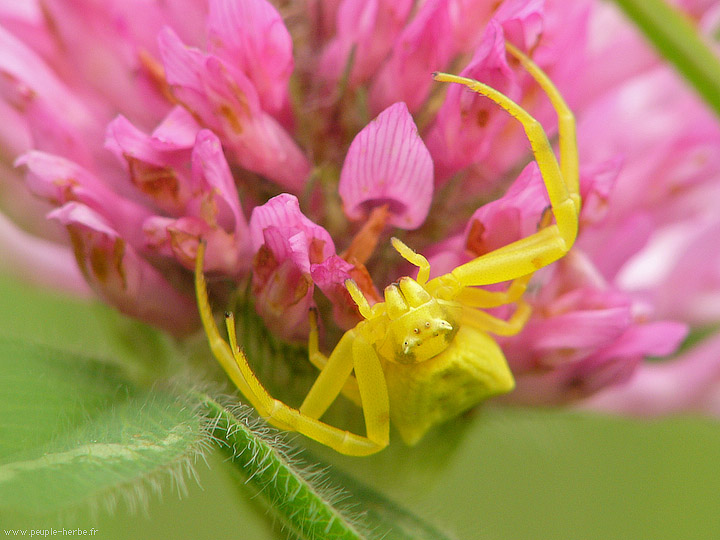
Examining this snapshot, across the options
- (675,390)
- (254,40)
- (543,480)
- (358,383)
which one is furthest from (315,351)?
(543,480)

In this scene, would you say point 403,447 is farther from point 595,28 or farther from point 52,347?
point 595,28

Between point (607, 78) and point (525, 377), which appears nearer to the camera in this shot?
point (525, 377)

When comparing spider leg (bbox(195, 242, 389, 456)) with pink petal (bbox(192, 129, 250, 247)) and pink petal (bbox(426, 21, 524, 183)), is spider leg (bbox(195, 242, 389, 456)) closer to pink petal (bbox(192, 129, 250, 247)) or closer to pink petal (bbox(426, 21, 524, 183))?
pink petal (bbox(192, 129, 250, 247))

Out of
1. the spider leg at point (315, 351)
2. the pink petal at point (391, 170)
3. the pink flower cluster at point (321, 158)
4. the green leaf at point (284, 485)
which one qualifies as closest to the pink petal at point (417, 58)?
the pink flower cluster at point (321, 158)

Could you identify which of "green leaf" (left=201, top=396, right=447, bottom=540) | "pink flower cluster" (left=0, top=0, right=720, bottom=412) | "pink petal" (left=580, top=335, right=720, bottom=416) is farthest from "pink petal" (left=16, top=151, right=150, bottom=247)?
"pink petal" (left=580, top=335, right=720, bottom=416)

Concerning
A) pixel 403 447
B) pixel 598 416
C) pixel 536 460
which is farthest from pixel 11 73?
pixel 536 460

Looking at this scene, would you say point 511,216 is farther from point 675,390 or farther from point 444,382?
point 675,390

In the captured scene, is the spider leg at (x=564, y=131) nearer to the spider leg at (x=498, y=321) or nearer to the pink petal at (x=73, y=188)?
the spider leg at (x=498, y=321)
